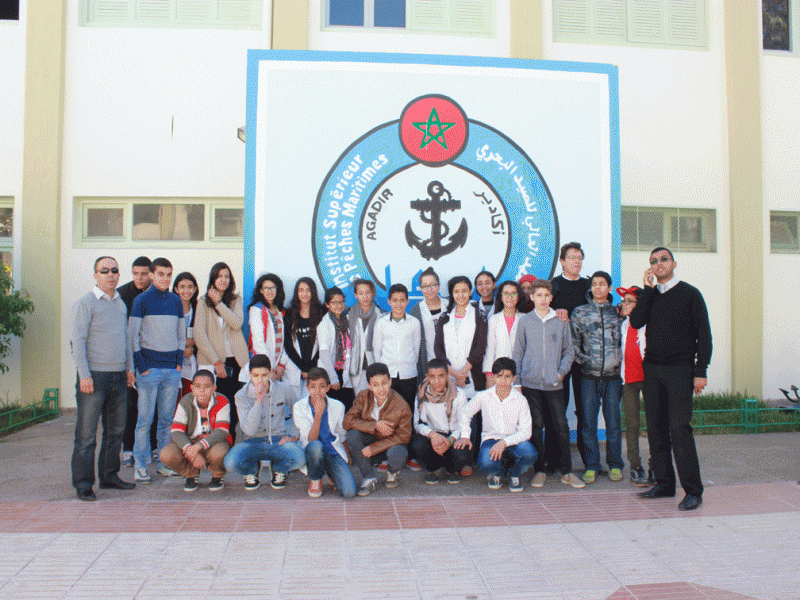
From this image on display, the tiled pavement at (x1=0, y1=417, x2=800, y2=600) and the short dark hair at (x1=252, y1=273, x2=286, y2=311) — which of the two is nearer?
the tiled pavement at (x1=0, y1=417, x2=800, y2=600)

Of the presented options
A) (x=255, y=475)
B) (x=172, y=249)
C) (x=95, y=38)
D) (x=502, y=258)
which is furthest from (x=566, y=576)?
(x=95, y=38)

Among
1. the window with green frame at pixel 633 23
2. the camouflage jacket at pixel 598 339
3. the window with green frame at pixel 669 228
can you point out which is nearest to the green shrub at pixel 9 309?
the camouflage jacket at pixel 598 339

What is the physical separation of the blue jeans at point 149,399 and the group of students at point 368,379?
0.01m

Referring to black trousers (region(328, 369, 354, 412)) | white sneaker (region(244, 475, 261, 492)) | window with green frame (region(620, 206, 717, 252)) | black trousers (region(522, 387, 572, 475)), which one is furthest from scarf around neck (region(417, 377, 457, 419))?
window with green frame (region(620, 206, 717, 252))

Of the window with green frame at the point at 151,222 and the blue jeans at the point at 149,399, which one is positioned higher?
the window with green frame at the point at 151,222

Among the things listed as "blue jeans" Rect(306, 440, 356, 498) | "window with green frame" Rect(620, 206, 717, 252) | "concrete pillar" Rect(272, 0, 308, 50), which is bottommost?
"blue jeans" Rect(306, 440, 356, 498)

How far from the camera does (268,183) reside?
5.75 m

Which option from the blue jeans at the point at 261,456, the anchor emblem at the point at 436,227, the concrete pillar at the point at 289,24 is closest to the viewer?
the blue jeans at the point at 261,456

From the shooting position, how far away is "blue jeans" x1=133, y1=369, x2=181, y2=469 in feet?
16.3

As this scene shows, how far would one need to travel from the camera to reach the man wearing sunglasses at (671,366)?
4.39 meters

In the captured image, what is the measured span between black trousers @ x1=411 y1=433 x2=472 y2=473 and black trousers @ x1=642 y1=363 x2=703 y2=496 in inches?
55.2

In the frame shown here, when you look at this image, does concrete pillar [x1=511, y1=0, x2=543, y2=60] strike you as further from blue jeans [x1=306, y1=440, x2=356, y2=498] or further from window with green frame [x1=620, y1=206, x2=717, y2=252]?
blue jeans [x1=306, y1=440, x2=356, y2=498]

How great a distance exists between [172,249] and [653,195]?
6805mm

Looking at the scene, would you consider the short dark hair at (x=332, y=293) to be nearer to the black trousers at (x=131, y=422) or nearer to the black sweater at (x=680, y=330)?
the black trousers at (x=131, y=422)
